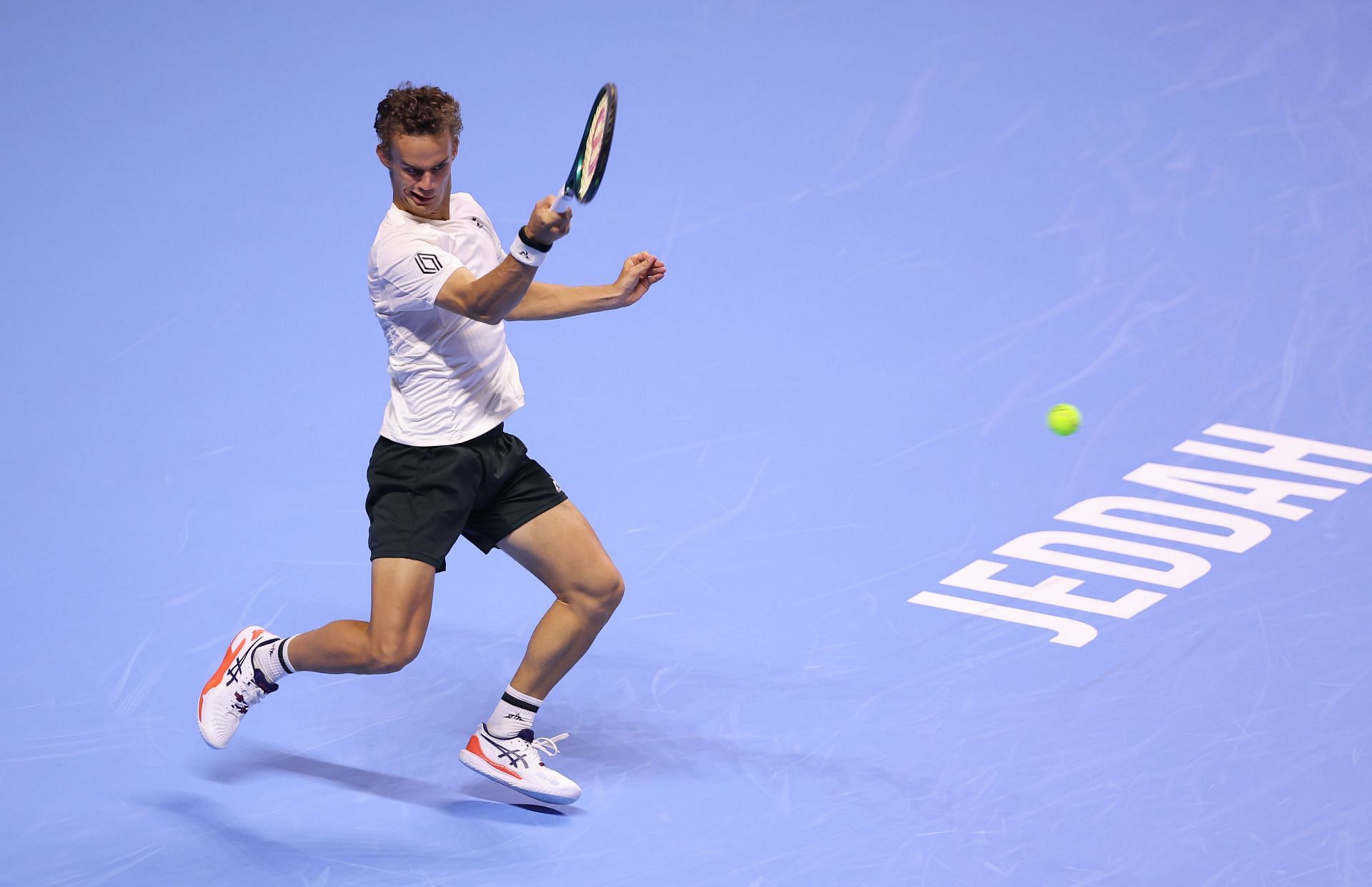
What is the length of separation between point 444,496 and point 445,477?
5cm

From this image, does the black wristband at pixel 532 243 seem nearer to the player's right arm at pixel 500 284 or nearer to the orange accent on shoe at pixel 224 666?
the player's right arm at pixel 500 284

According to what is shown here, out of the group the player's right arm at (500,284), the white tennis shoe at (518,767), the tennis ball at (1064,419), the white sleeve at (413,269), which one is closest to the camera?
the player's right arm at (500,284)

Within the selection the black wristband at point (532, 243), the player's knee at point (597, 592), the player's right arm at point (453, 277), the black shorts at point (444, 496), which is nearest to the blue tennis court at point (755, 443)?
the player's knee at point (597, 592)

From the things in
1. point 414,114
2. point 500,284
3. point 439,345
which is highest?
point 414,114

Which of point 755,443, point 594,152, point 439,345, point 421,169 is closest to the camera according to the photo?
point 594,152

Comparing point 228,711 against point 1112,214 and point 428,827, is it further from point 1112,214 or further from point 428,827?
point 1112,214

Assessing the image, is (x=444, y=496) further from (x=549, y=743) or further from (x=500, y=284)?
(x=549, y=743)

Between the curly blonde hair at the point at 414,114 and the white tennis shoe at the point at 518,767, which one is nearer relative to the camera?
the curly blonde hair at the point at 414,114

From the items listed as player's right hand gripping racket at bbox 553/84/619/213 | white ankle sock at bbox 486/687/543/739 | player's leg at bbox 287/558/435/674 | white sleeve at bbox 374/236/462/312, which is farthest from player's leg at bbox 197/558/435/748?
player's right hand gripping racket at bbox 553/84/619/213

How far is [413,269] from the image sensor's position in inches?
145

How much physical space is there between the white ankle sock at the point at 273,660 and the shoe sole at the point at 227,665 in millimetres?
70

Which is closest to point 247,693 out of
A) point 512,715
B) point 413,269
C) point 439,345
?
point 512,715

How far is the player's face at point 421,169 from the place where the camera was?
3732mm

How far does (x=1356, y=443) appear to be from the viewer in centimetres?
577
